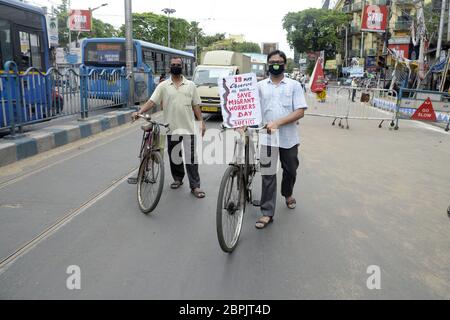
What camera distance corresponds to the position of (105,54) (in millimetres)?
17109

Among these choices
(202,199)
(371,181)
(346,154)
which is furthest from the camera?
(346,154)

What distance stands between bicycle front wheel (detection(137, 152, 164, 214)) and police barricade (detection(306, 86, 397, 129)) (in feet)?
30.0

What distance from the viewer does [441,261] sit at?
3.62 m

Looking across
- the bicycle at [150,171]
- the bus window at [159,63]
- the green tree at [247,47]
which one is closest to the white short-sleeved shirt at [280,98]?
the bicycle at [150,171]

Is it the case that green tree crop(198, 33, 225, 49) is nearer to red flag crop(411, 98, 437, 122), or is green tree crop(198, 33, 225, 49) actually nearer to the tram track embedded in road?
red flag crop(411, 98, 437, 122)

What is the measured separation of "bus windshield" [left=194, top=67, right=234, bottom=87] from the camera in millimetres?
14087

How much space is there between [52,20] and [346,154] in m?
25.3

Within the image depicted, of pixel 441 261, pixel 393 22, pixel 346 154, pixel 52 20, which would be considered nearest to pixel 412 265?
pixel 441 261

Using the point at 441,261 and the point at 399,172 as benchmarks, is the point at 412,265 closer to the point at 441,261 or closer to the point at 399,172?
the point at 441,261

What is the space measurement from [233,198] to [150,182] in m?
1.31

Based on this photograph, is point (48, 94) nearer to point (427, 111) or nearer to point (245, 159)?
point (245, 159)

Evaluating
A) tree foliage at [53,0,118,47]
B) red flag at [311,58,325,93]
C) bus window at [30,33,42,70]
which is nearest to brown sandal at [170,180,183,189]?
bus window at [30,33,42,70]

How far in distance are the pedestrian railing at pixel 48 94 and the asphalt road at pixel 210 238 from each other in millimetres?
1169

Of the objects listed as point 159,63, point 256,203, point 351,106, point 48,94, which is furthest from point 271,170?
point 159,63
